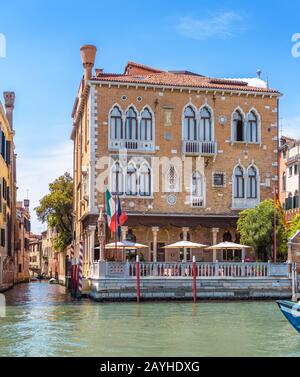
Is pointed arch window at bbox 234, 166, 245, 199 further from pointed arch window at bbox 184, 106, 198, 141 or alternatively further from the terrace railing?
the terrace railing

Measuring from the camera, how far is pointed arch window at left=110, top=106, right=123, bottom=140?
103 feet

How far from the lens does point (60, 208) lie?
149 ft

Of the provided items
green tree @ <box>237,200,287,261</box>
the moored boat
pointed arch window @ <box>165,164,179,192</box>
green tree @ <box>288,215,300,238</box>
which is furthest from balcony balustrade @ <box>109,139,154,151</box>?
the moored boat

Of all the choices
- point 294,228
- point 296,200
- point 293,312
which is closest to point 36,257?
point 296,200

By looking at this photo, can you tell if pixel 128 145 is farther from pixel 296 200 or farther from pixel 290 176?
pixel 290 176

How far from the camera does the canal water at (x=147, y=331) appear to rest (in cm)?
1355

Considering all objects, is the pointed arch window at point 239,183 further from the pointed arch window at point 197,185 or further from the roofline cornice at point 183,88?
the roofline cornice at point 183,88

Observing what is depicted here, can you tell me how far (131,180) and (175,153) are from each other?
7.55 ft

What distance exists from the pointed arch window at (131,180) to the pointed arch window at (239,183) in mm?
4488

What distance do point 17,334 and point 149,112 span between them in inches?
686

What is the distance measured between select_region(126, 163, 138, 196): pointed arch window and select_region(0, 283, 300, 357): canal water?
8.31 meters

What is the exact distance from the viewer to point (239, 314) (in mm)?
20656

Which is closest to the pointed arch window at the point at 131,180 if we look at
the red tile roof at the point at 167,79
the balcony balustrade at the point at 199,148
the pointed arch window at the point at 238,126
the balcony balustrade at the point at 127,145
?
the balcony balustrade at the point at 127,145
